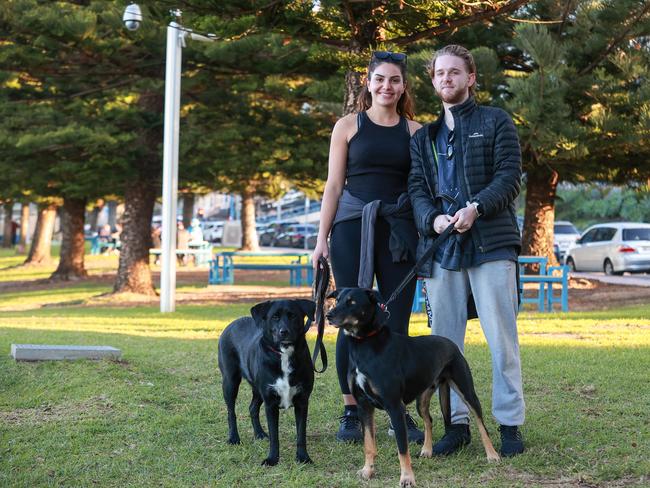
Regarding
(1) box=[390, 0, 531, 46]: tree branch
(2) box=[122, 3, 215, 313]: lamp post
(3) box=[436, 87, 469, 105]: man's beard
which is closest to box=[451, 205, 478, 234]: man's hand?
(3) box=[436, 87, 469, 105]: man's beard

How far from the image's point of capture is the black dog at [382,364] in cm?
443

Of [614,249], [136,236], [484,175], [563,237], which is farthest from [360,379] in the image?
[563,237]

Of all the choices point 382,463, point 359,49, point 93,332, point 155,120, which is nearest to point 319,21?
point 359,49

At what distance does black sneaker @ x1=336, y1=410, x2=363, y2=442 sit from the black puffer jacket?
1047mm

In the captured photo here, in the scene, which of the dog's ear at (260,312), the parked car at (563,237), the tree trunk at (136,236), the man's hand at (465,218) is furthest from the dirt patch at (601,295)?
the parked car at (563,237)

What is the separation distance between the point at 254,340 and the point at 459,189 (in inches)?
56.4

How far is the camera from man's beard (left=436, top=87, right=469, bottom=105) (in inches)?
194

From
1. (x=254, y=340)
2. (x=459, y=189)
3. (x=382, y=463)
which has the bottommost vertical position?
(x=382, y=463)

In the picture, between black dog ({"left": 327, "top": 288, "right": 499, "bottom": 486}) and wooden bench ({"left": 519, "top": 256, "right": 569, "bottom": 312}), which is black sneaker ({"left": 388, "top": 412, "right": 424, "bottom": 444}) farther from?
wooden bench ({"left": 519, "top": 256, "right": 569, "bottom": 312})

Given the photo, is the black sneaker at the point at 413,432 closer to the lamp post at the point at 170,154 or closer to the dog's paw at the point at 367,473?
the dog's paw at the point at 367,473

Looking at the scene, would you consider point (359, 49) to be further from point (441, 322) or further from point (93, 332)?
point (441, 322)

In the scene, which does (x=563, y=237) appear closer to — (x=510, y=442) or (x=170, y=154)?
(x=170, y=154)

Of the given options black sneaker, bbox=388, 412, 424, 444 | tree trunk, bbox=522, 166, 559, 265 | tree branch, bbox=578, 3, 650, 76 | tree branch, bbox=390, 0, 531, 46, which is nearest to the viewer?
black sneaker, bbox=388, 412, 424, 444

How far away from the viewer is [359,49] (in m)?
10.7
